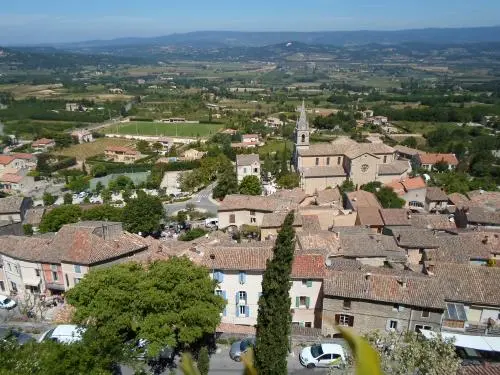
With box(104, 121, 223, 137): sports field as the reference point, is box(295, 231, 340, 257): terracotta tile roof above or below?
above

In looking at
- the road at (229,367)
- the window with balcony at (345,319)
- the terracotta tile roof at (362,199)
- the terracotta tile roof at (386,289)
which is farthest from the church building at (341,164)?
the road at (229,367)

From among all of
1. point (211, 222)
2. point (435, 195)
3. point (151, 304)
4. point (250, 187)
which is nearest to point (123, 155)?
point (250, 187)

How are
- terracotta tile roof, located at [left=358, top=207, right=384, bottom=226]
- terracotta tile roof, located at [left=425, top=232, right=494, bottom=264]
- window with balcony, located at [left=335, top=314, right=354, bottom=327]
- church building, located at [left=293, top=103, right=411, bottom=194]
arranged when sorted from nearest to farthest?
window with balcony, located at [left=335, top=314, right=354, bottom=327] < terracotta tile roof, located at [left=425, top=232, right=494, bottom=264] < terracotta tile roof, located at [left=358, top=207, right=384, bottom=226] < church building, located at [left=293, top=103, right=411, bottom=194]

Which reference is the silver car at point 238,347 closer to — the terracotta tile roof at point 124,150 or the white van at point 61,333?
the white van at point 61,333

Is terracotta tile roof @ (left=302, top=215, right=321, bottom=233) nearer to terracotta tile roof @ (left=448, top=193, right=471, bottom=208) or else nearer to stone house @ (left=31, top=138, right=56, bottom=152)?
terracotta tile roof @ (left=448, top=193, right=471, bottom=208)

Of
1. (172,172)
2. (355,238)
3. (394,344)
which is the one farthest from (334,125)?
(394,344)

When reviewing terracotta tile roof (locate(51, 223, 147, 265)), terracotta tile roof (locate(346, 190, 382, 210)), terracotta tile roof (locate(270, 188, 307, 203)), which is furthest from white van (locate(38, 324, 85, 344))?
terracotta tile roof (locate(346, 190, 382, 210))
